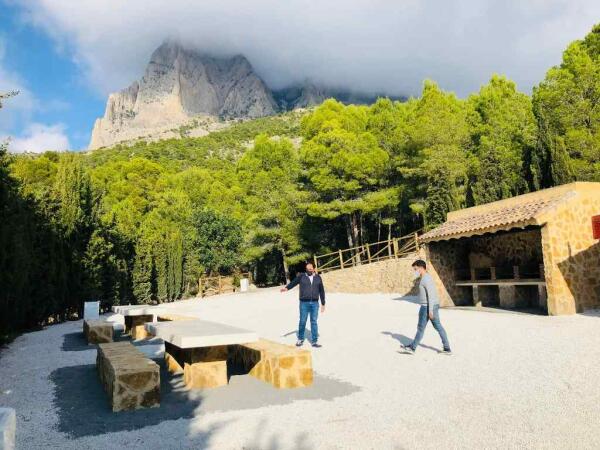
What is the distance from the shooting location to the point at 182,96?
323ft

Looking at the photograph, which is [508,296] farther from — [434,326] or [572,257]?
[434,326]

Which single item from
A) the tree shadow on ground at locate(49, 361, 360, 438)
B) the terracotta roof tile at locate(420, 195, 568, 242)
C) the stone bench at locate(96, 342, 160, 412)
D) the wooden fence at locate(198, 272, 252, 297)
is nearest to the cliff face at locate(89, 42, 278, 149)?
the wooden fence at locate(198, 272, 252, 297)

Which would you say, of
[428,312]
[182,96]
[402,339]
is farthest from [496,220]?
[182,96]

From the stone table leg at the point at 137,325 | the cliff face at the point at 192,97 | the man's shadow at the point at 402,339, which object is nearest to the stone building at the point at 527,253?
the man's shadow at the point at 402,339

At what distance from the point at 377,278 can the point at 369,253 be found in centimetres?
212

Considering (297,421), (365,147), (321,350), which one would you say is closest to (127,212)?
(365,147)

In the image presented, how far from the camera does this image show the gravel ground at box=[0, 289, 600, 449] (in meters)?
3.56

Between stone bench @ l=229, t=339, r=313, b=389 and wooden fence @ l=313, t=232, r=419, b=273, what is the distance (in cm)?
1582

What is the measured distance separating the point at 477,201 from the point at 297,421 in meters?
18.5

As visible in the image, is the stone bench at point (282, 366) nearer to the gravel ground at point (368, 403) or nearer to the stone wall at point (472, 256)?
the gravel ground at point (368, 403)

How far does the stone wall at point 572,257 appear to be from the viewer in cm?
983

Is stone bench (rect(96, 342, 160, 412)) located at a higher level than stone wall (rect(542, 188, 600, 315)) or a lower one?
lower

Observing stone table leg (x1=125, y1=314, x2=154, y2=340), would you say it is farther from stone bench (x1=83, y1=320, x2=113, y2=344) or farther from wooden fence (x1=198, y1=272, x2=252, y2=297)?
wooden fence (x1=198, y1=272, x2=252, y2=297)

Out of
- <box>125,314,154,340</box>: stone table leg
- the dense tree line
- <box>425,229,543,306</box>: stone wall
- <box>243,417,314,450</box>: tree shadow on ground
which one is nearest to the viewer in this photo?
<box>243,417,314,450</box>: tree shadow on ground
